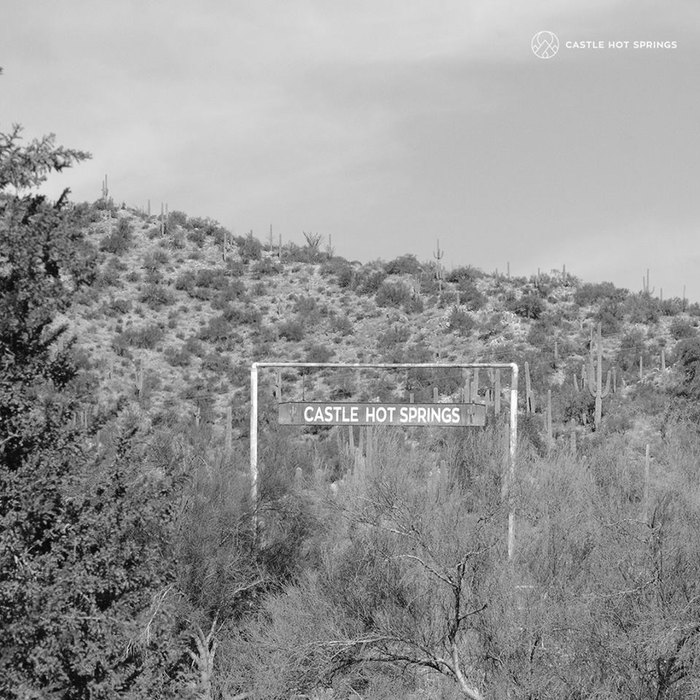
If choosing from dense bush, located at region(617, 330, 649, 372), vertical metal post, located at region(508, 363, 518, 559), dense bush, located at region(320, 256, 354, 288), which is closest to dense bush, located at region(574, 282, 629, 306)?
dense bush, located at region(617, 330, 649, 372)

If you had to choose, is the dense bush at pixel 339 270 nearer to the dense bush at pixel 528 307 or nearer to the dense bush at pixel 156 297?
the dense bush at pixel 156 297

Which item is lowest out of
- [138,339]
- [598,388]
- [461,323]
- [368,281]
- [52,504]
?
[52,504]

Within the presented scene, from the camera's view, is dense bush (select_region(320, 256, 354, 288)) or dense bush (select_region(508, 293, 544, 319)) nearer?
dense bush (select_region(508, 293, 544, 319))

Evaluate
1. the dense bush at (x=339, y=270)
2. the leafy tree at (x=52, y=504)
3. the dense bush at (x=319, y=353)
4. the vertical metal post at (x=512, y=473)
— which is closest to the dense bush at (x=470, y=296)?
the dense bush at (x=339, y=270)

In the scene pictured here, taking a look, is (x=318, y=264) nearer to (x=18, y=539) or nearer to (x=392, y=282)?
(x=392, y=282)

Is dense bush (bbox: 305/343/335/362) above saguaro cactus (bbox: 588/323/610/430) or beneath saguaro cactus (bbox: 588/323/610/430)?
above

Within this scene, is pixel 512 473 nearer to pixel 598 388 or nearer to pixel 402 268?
pixel 598 388

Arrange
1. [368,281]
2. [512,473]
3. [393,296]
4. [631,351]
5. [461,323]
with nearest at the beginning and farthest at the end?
1. [512,473]
2. [631,351]
3. [461,323]
4. [393,296]
5. [368,281]

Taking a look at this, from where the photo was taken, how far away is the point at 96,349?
43.3 metres

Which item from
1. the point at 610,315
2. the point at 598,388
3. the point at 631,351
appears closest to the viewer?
the point at 598,388

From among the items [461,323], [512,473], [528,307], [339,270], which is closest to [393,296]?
[339,270]

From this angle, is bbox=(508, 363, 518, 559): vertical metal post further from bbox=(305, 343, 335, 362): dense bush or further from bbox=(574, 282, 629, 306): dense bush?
bbox=(574, 282, 629, 306): dense bush

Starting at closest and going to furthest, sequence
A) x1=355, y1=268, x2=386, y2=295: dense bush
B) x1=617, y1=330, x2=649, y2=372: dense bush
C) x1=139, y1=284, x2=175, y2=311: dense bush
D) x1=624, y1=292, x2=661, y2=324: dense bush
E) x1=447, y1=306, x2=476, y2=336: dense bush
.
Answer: x1=617, y1=330, x2=649, y2=372: dense bush
x1=447, y1=306, x2=476, y2=336: dense bush
x1=624, y1=292, x2=661, y2=324: dense bush
x1=139, y1=284, x2=175, y2=311: dense bush
x1=355, y1=268, x2=386, y2=295: dense bush

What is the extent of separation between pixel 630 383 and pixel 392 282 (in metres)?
14.9
